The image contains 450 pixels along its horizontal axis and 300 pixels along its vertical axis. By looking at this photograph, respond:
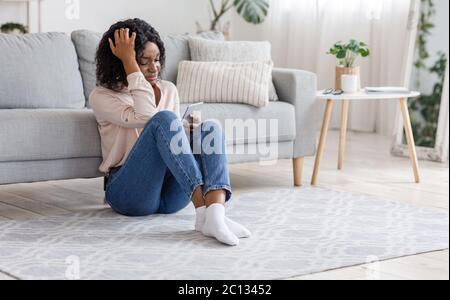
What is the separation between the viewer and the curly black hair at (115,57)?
331 centimetres

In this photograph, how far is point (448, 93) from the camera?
202 inches

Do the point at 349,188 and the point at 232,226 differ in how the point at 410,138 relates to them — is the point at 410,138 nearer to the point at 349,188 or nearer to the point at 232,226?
the point at 349,188

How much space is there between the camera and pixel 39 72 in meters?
3.78

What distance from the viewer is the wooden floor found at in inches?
109

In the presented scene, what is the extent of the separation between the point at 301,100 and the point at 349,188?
1.60ft

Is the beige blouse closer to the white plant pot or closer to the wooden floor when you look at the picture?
the wooden floor

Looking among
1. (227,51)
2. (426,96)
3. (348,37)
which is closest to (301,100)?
(227,51)

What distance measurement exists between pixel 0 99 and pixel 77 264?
120cm

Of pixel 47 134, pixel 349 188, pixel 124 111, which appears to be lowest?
pixel 349 188

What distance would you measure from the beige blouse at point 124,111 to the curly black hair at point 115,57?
0.12 ft

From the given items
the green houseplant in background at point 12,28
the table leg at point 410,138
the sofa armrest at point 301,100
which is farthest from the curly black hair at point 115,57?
the green houseplant in background at point 12,28

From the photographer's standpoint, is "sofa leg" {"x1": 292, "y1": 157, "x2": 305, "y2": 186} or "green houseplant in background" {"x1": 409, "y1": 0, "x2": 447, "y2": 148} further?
"green houseplant in background" {"x1": 409, "y1": 0, "x2": 447, "y2": 148}

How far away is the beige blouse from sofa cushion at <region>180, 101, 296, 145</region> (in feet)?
1.73

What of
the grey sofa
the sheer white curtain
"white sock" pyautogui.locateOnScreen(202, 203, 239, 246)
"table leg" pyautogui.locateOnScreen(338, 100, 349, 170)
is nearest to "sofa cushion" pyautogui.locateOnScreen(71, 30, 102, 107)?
the grey sofa
